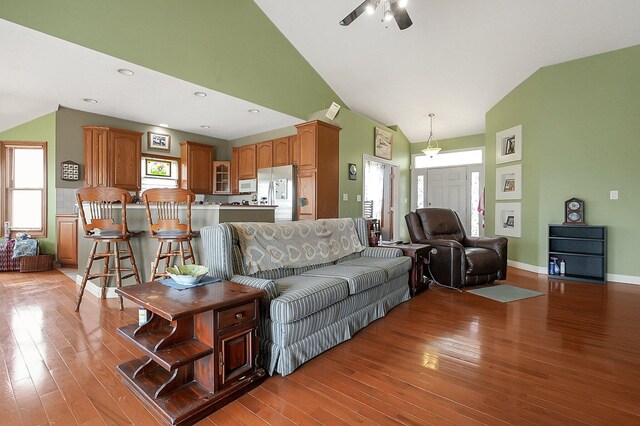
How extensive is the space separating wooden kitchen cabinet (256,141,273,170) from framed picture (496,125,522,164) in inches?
168

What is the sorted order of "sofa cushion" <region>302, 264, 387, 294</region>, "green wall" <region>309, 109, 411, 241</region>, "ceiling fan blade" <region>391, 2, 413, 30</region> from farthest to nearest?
"green wall" <region>309, 109, 411, 241</region> < "ceiling fan blade" <region>391, 2, 413, 30</region> < "sofa cushion" <region>302, 264, 387, 294</region>

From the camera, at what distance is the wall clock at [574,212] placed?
14.8 ft

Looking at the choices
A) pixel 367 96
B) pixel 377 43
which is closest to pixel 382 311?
pixel 377 43

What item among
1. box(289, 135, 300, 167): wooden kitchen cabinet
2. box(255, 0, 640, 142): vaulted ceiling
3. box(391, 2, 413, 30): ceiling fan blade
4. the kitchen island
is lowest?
the kitchen island

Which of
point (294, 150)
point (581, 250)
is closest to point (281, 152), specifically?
point (294, 150)

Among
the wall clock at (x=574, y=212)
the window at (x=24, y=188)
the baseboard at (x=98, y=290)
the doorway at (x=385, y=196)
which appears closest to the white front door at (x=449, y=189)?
the doorway at (x=385, y=196)

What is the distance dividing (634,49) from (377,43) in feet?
11.2

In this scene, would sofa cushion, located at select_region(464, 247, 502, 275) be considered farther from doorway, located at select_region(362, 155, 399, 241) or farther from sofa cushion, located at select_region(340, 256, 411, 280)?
doorway, located at select_region(362, 155, 399, 241)

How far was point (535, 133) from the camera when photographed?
490 centimetres

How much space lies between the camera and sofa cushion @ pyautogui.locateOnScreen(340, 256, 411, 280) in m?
3.00

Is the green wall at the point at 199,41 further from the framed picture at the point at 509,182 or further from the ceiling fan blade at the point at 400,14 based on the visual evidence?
the framed picture at the point at 509,182

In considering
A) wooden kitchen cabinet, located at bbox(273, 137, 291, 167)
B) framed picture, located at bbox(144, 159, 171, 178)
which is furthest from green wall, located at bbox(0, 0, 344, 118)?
framed picture, located at bbox(144, 159, 171, 178)

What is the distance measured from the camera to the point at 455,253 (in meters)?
3.84

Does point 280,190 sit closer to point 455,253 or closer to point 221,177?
point 221,177
